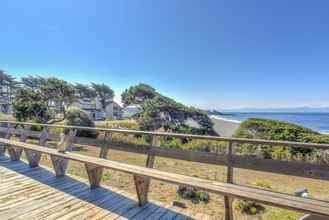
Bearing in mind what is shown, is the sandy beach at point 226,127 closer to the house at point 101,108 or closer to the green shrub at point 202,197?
the green shrub at point 202,197

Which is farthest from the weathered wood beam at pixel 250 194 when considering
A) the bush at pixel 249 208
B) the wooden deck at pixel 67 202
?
the bush at pixel 249 208

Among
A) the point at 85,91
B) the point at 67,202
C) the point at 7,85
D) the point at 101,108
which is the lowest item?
the point at 67,202

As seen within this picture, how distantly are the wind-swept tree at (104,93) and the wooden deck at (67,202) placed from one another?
41367mm

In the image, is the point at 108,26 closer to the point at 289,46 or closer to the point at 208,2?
the point at 208,2

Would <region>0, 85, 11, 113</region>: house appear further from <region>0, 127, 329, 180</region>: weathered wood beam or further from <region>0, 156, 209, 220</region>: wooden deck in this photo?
<region>0, 127, 329, 180</region>: weathered wood beam

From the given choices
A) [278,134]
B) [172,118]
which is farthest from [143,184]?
[172,118]

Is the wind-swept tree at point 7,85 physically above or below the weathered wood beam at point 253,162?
above

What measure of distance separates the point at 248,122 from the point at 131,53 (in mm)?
8367

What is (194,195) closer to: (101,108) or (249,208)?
→ (249,208)

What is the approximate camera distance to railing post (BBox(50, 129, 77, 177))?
3236 millimetres

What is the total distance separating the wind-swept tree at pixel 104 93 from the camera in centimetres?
4289

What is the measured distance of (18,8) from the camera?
745 centimetres

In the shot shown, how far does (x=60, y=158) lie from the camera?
10.6 ft

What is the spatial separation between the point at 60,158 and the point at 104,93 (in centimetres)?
4248
